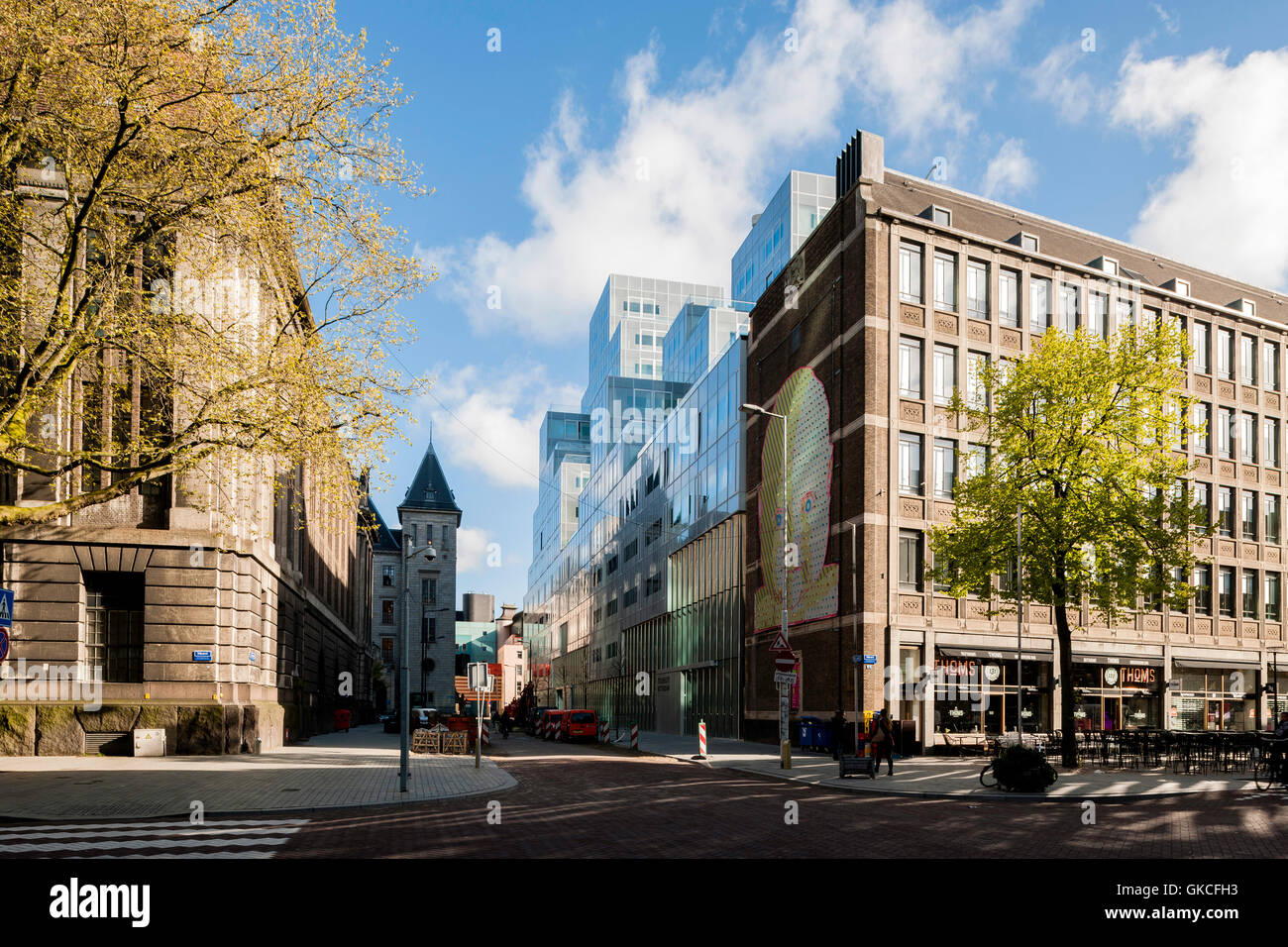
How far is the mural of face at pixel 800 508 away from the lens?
134 feet

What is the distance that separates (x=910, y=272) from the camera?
129 ft

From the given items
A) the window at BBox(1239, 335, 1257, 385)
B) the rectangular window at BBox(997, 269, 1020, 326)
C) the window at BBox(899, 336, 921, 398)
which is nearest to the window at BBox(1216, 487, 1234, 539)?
the window at BBox(1239, 335, 1257, 385)

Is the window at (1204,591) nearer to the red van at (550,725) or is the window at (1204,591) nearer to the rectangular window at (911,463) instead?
the rectangular window at (911,463)

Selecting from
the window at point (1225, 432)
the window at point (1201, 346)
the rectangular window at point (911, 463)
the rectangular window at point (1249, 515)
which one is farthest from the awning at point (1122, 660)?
the window at point (1201, 346)

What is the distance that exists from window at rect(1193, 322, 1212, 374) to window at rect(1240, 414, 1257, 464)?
11.7 ft

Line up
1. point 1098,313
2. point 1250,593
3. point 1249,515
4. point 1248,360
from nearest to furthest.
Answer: point 1098,313 < point 1250,593 < point 1249,515 < point 1248,360

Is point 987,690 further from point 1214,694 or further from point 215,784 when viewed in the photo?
point 215,784

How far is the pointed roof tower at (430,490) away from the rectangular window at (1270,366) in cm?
7753

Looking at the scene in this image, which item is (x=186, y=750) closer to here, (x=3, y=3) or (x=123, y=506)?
(x=123, y=506)

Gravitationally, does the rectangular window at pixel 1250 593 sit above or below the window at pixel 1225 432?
below

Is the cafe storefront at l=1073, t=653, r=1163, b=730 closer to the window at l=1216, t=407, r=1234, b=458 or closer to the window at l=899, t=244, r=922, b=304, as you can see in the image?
the window at l=1216, t=407, r=1234, b=458

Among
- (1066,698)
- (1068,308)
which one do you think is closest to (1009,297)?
(1068,308)

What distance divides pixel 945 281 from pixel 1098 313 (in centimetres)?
810
